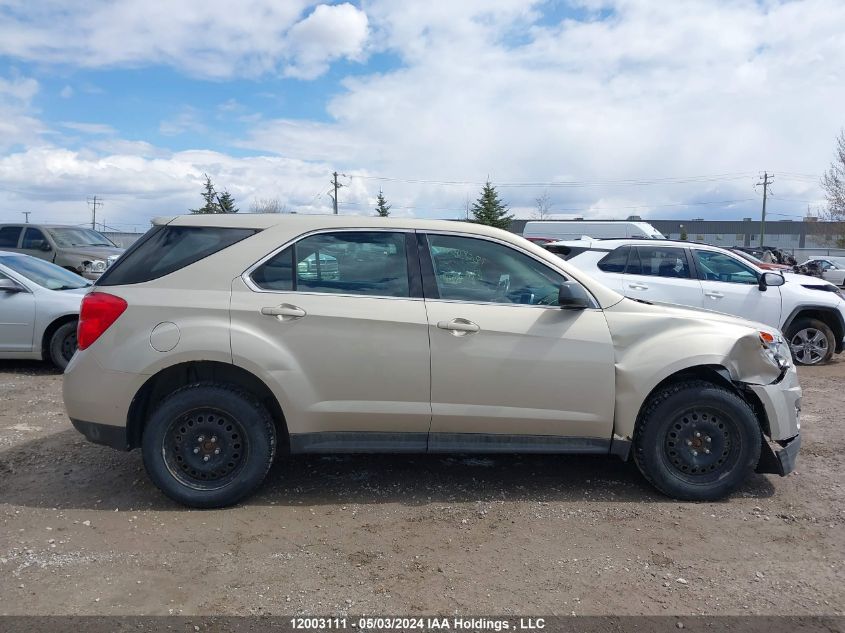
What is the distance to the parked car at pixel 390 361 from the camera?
399cm

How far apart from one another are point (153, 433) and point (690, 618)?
10.1ft

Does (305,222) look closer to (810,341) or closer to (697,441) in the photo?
(697,441)

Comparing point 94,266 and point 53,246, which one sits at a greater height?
point 53,246

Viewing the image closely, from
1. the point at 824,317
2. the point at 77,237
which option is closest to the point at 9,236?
the point at 77,237

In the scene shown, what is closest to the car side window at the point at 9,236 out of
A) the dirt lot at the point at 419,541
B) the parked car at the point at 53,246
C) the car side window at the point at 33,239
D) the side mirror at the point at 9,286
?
the parked car at the point at 53,246

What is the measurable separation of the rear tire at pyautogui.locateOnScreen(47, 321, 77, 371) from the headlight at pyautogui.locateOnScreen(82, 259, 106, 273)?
540cm

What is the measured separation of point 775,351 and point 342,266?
288cm

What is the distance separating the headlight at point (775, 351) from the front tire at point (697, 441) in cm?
34

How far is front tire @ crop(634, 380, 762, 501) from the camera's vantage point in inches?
164

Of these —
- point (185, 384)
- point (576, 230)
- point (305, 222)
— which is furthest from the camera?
point (576, 230)

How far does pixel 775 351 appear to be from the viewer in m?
4.32

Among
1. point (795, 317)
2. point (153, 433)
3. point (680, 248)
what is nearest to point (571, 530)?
point (153, 433)

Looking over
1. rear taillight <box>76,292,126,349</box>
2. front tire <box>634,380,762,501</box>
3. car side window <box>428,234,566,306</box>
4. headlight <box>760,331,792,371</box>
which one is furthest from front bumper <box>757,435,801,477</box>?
rear taillight <box>76,292,126,349</box>

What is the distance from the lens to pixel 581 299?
13.5ft
